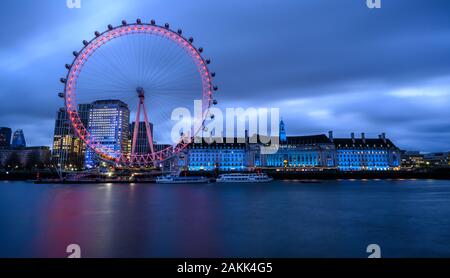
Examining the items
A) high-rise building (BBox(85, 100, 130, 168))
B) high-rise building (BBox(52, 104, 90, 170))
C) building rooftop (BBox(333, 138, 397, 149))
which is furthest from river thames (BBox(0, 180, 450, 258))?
high-rise building (BBox(85, 100, 130, 168))

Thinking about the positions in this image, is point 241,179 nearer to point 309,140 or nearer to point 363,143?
point 309,140

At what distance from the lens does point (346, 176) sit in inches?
3578

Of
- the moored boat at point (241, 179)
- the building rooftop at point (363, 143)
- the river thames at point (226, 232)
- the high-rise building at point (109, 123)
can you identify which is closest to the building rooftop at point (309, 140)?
the building rooftop at point (363, 143)

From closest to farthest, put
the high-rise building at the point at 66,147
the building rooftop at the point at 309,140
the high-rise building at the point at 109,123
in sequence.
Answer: the building rooftop at the point at 309,140 < the high-rise building at the point at 66,147 < the high-rise building at the point at 109,123

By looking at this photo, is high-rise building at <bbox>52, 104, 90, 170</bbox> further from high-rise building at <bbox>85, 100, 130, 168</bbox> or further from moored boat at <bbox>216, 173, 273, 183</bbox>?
moored boat at <bbox>216, 173, 273, 183</bbox>

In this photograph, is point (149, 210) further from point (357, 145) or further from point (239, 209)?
point (357, 145)

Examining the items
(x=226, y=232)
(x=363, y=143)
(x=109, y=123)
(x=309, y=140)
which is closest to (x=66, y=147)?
(x=109, y=123)

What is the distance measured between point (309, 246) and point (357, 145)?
114115mm

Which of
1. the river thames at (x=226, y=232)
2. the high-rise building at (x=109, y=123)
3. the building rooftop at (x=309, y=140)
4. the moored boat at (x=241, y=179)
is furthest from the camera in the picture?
the high-rise building at (x=109, y=123)

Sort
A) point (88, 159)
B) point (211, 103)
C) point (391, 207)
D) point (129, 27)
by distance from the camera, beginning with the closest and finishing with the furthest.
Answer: point (391, 207), point (129, 27), point (211, 103), point (88, 159)

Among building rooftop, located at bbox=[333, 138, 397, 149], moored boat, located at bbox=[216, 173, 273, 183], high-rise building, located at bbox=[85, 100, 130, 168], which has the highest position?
high-rise building, located at bbox=[85, 100, 130, 168]

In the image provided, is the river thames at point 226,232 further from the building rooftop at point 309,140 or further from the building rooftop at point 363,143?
the building rooftop at point 363,143

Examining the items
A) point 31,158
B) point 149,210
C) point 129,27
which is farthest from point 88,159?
point 149,210
